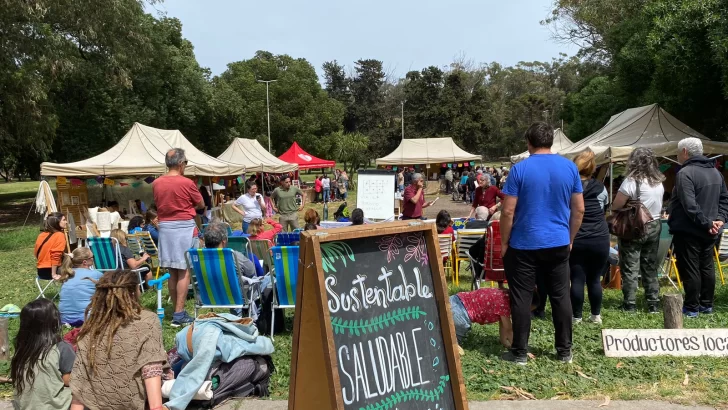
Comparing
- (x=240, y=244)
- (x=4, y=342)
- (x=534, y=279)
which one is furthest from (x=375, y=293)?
(x=240, y=244)

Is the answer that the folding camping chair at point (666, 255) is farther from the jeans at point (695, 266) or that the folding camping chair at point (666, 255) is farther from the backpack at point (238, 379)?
the backpack at point (238, 379)

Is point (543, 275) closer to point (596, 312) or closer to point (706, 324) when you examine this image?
point (596, 312)

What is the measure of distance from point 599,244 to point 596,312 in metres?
0.79

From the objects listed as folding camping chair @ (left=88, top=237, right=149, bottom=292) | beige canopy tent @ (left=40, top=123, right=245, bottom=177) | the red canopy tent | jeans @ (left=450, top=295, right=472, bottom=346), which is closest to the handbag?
jeans @ (left=450, top=295, right=472, bottom=346)

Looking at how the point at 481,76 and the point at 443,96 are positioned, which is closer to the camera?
the point at 443,96

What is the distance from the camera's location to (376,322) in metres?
2.97

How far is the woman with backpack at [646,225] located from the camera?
5859 millimetres

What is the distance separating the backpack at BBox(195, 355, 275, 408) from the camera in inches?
164

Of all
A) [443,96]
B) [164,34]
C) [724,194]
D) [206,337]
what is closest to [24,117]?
[164,34]

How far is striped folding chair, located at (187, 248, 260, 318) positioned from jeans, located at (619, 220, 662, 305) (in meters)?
3.61

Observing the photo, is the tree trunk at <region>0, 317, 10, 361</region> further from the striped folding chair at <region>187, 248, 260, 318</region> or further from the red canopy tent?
the red canopy tent

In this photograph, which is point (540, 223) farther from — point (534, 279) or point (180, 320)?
point (180, 320)

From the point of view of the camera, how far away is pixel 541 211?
4.29 metres

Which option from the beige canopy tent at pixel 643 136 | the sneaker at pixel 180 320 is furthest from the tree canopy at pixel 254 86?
the sneaker at pixel 180 320
